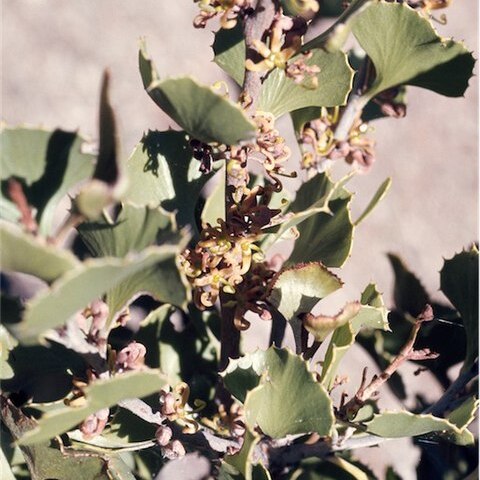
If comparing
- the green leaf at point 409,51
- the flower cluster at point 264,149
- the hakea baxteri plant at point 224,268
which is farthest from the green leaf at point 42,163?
the green leaf at point 409,51

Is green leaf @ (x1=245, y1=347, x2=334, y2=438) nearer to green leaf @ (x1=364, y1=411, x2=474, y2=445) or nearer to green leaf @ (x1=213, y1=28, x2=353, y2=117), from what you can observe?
green leaf @ (x1=364, y1=411, x2=474, y2=445)

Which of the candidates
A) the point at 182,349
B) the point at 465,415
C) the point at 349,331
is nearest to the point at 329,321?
the point at 349,331

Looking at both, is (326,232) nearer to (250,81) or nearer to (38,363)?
(250,81)

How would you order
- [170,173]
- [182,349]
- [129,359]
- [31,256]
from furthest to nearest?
1. [182,349]
2. [170,173]
3. [129,359]
4. [31,256]

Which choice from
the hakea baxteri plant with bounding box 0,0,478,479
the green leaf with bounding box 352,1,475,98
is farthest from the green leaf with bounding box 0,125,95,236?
the green leaf with bounding box 352,1,475,98

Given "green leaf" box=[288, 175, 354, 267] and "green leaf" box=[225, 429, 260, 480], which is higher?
"green leaf" box=[288, 175, 354, 267]

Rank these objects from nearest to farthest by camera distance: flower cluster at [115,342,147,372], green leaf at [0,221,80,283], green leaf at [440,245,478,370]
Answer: green leaf at [0,221,80,283] → flower cluster at [115,342,147,372] → green leaf at [440,245,478,370]

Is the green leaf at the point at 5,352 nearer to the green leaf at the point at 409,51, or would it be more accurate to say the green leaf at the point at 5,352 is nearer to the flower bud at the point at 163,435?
the flower bud at the point at 163,435

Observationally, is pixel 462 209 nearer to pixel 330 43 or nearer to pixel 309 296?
pixel 309 296
